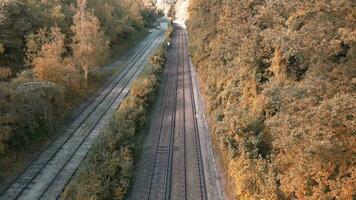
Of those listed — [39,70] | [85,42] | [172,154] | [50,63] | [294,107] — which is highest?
[85,42]

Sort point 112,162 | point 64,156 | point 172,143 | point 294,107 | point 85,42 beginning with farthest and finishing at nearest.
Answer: point 85,42 → point 172,143 → point 64,156 → point 112,162 → point 294,107

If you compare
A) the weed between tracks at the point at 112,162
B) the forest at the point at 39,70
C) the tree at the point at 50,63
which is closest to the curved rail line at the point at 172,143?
the weed between tracks at the point at 112,162

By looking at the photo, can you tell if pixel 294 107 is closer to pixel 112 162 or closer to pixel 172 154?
pixel 112 162

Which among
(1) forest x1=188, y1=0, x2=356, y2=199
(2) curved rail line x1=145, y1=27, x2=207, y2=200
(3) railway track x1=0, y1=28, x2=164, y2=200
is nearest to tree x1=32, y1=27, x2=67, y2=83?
(3) railway track x1=0, y1=28, x2=164, y2=200

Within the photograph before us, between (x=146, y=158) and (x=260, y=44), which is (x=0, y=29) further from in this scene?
(x=260, y=44)

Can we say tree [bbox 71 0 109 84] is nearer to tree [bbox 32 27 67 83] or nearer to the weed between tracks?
tree [bbox 32 27 67 83]

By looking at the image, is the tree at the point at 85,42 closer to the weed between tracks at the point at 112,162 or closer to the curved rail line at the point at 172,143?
the curved rail line at the point at 172,143

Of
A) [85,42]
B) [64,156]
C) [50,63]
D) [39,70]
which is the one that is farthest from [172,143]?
[85,42]
